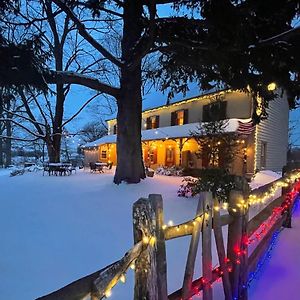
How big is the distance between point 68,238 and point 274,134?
73.0ft

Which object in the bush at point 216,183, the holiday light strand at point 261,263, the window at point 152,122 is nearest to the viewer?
the holiday light strand at point 261,263

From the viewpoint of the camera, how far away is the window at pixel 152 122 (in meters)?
29.0

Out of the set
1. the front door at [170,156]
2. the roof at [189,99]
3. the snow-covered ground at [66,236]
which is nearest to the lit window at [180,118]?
the roof at [189,99]

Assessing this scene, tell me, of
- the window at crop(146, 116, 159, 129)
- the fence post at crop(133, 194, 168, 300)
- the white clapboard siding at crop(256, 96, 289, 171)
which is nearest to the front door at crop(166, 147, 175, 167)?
the window at crop(146, 116, 159, 129)

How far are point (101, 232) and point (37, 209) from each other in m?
3.12

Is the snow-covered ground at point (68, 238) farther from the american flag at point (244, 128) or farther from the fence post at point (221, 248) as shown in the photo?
the american flag at point (244, 128)

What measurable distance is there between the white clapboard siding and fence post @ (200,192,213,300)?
19.1 metres

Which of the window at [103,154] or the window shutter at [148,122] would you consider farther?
the window at [103,154]

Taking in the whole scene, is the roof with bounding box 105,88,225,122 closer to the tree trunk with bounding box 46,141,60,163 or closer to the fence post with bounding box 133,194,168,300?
the tree trunk with bounding box 46,141,60,163

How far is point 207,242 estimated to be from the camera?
2.82 m

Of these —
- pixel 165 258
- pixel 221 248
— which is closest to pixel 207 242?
pixel 221 248

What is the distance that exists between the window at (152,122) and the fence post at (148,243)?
1061 inches

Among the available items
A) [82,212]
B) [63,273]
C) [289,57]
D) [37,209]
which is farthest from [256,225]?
[289,57]

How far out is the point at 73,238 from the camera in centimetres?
607
